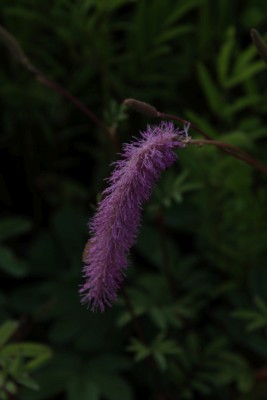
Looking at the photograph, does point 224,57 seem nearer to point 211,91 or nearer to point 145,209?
point 211,91

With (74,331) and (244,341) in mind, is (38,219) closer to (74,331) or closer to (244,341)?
(74,331)

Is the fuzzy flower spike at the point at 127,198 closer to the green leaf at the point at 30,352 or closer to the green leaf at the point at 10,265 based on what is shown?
the green leaf at the point at 30,352

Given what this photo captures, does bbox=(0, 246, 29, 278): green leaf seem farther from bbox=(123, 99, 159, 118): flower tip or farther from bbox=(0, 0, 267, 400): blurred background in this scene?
bbox=(123, 99, 159, 118): flower tip

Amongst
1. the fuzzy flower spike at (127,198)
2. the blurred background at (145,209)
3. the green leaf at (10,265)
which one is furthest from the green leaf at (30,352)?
the fuzzy flower spike at (127,198)

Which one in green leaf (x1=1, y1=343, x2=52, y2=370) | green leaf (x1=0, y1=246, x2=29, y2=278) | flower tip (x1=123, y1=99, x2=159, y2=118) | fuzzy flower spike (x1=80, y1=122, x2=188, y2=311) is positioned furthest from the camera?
green leaf (x1=0, y1=246, x2=29, y2=278)

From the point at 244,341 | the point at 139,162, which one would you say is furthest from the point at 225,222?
the point at 139,162

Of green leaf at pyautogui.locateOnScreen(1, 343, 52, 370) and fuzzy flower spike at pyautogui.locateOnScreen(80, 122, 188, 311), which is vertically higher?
fuzzy flower spike at pyautogui.locateOnScreen(80, 122, 188, 311)

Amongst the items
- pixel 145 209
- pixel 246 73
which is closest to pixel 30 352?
pixel 145 209

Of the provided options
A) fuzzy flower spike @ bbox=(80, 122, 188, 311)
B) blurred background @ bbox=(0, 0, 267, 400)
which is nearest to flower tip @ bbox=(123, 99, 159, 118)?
fuzzy flower spike @ bbox=(80, 122, 188, 311)
